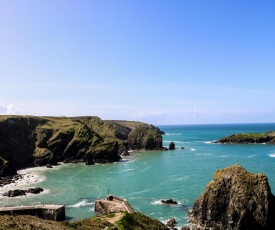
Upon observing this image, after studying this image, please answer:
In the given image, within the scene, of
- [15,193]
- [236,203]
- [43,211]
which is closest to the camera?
[236,203]

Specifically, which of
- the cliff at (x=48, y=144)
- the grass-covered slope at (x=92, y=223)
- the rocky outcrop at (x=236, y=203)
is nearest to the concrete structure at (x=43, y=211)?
the grass-covered slope at (x=92, y=223)

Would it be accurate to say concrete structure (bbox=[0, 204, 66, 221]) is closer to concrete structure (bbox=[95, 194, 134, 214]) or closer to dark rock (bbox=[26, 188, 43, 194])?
concrete structure (bbox=[95, 194, 134, 214])

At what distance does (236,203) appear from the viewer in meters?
60.2

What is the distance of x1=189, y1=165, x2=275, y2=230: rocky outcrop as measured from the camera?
58562 mm

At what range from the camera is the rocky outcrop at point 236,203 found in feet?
192

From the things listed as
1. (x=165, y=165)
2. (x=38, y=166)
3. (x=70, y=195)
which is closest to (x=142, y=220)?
(x=70, y=195)

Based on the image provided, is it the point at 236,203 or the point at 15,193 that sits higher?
the point at 236,203

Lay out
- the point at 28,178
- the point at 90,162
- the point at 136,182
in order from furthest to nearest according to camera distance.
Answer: the point at 90,162
the point at 28,178
the point at 136,182

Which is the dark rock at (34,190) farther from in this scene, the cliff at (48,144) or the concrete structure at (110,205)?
the cliff at (48,144)

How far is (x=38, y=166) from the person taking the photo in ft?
484

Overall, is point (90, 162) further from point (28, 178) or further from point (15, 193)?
point (15, 193)

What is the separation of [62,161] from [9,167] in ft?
114

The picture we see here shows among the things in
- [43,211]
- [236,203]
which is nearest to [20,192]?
[43,211]

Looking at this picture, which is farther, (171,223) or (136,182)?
(136,182)
